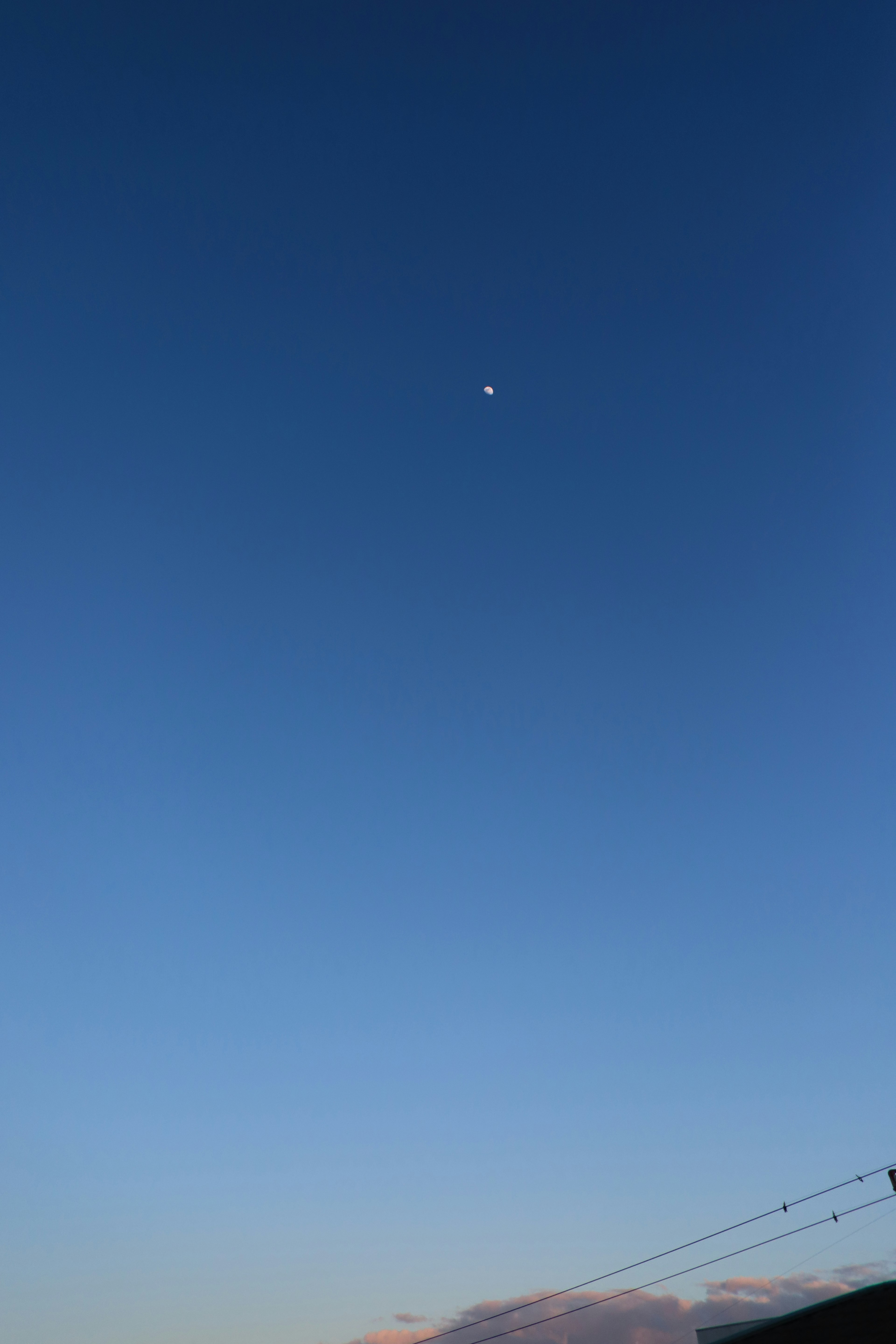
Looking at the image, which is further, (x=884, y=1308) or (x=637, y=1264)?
(x=637, y=1264)

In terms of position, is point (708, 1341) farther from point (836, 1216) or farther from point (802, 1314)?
point (836, 1216)

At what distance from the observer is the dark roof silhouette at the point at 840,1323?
4378 centimetres

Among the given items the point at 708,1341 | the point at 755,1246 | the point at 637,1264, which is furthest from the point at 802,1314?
the point at 708,1341

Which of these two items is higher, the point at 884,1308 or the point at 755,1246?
the point at 755,1246

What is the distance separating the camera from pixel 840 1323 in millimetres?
45969

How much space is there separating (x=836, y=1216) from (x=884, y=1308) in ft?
14.8

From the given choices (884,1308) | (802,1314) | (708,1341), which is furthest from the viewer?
(708,1341)

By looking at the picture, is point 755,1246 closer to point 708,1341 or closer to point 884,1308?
point 884,1308

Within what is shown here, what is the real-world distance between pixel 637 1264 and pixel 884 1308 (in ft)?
43.9

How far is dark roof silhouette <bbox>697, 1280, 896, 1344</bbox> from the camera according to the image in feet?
144

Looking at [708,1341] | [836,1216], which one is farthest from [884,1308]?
[708,1341]

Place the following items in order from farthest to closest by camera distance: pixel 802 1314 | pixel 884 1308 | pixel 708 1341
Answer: pixel 708 1341, pixel 802 1314, pixel 884 1308

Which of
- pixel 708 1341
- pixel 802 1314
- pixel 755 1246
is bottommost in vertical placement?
pixel 708 1341

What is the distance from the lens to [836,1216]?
4759 cm
